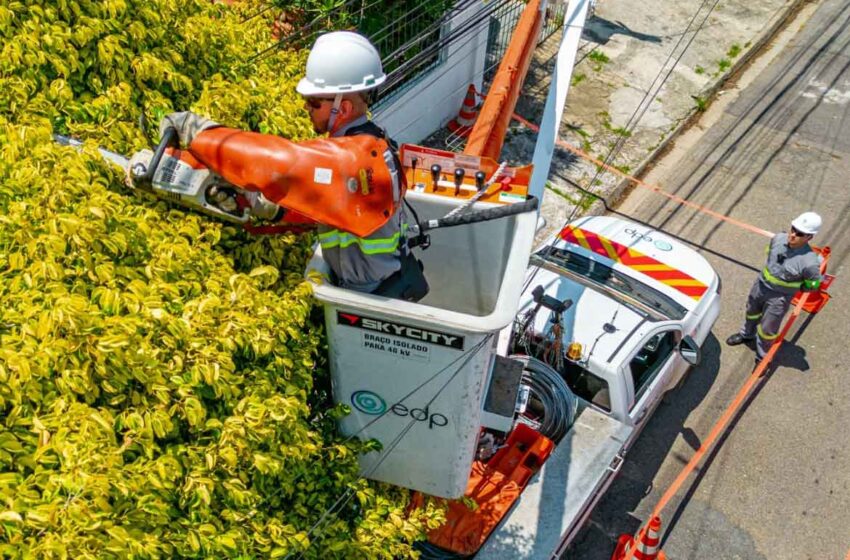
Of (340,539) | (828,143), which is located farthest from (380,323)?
(828,143)

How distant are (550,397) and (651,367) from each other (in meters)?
1.38

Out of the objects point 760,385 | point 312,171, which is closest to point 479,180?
point 312,171

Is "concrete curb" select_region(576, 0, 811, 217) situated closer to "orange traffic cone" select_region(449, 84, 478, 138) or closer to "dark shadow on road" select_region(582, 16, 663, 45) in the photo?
"dark shadow on road" select_region(582, 16, 663, 45)

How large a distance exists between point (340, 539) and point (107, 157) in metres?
1.98

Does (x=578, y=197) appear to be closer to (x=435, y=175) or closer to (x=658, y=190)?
(x=658, y=190)

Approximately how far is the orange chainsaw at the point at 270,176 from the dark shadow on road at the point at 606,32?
447 inches

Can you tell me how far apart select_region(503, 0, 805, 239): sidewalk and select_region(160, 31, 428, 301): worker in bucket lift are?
6.28 m

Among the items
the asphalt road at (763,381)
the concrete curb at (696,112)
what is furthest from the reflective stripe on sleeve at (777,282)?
the concrete curb at (696,112)

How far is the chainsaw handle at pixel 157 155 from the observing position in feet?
9.39

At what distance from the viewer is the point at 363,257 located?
3.35 metres

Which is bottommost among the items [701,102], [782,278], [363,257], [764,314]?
[764,314]

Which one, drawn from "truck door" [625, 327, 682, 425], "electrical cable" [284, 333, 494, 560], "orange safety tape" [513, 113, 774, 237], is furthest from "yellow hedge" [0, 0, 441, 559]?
"orange safety tape" [513, 113, 774, 237]

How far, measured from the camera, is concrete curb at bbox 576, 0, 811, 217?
1026cm

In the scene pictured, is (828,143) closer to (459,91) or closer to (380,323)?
(459,91)
